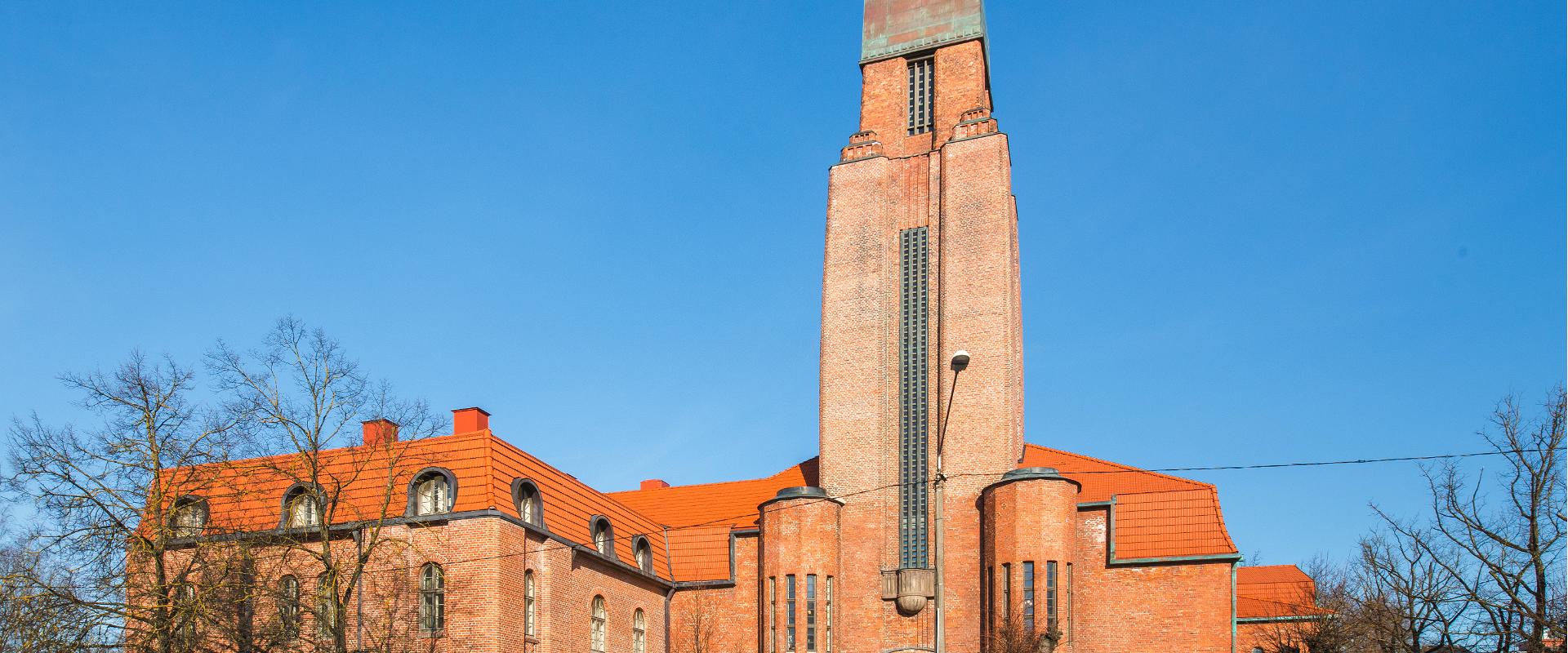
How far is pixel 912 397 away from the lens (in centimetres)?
3753

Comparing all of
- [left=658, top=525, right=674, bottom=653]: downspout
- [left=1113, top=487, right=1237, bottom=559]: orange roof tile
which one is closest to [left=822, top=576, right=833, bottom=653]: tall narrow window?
[left=658, top=525, right=674, bottom=653]: downspout

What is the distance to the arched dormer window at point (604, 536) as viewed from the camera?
113ft

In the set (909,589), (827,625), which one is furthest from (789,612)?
(909,589)

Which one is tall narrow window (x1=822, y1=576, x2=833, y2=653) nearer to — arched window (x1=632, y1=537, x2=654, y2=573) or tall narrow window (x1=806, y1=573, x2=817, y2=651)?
tall narrow window (x1=806, y1=573, x2=817, y2=651)

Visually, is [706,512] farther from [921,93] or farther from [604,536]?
[921,93]

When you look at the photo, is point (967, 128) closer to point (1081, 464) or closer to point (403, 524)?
point (1081, 464)

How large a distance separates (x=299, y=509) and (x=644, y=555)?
925cm

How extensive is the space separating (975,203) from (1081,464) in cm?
754

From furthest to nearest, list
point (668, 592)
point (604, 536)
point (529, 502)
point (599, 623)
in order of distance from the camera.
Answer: point (668, 592), point (604, 536), point (599, 623), point (529, 502)

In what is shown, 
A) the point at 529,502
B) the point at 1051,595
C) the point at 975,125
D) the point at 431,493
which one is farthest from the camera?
the point at 975,125

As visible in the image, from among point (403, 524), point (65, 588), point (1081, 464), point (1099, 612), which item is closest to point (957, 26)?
point (1081, 464)

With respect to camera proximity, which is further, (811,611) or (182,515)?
(811,611)

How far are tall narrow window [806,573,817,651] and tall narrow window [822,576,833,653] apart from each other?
0.22 m

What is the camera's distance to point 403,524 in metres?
29.7
